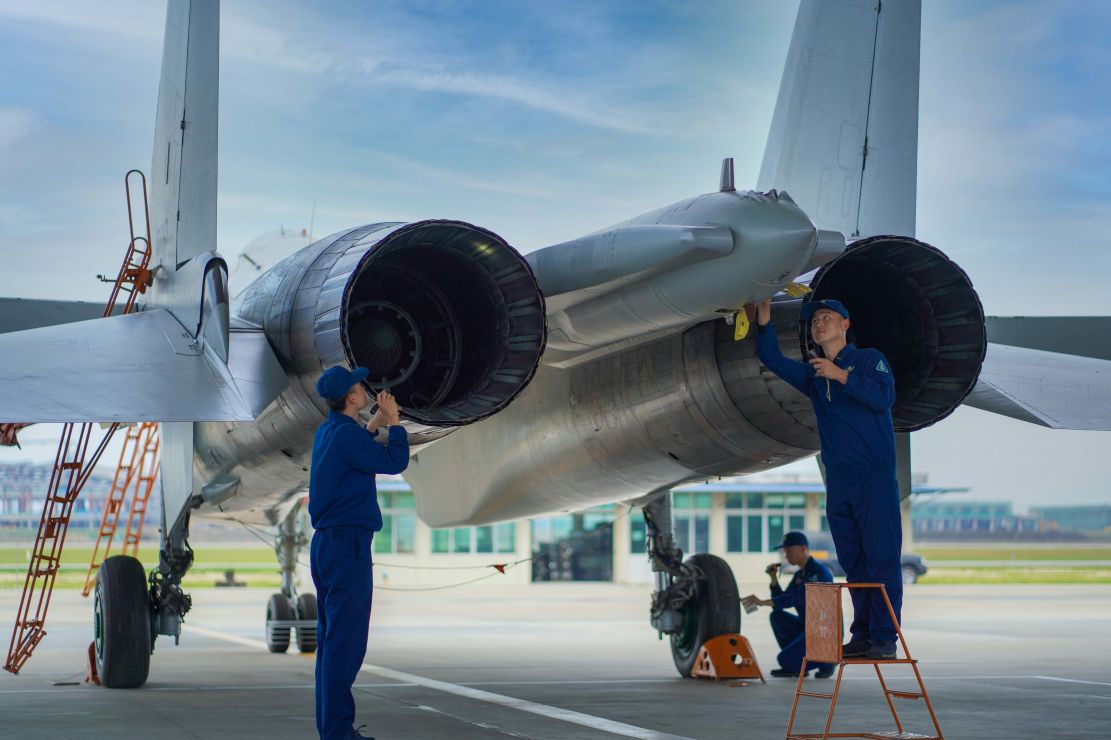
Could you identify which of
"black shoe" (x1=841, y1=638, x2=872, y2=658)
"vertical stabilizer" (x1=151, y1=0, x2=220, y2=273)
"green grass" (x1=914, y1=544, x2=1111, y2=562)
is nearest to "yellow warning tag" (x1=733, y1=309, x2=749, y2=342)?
"black shoe" (x1=841, y1=638, x2=872, y2=658)

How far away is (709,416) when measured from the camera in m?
7.52

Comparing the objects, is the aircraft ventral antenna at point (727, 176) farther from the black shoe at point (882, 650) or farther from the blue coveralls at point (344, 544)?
the black shoe at point (882, 650)

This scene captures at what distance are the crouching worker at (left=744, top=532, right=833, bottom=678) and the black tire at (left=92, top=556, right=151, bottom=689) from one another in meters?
4.55

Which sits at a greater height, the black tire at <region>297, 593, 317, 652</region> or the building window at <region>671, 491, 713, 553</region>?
the building window at <region>671, 491, 713, 553</region>

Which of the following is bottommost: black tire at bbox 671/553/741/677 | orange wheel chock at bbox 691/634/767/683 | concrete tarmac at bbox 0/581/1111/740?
concrete tarmac at bbox 0/581/1111/740

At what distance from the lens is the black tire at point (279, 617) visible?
13.5 meters

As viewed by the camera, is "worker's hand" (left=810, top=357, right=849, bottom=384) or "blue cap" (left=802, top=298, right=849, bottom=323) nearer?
"worker's hand" (left=810, top=357, right=849, bottom=384)

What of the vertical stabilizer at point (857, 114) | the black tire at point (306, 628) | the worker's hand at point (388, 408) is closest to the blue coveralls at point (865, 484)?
the worker's hand at point (388, 408)

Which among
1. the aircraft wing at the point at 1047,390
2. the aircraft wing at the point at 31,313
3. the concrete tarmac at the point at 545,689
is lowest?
the concrete tarmac at the point at 545,689

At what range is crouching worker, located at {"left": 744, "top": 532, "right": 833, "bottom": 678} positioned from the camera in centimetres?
1018

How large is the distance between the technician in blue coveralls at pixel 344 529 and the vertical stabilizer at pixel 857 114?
140 inches

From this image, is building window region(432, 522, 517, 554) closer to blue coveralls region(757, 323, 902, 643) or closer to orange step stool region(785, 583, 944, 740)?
blue coveralls region(757, 323, 902, 643)

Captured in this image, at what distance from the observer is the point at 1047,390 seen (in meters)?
7.42

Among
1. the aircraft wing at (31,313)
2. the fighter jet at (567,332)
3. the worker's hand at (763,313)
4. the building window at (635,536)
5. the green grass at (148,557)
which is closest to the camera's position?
the fighter jet at (567,332)
